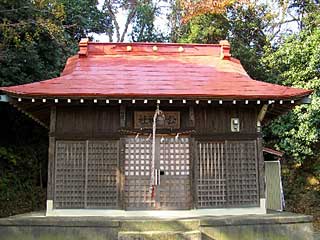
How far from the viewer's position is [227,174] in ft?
30.4

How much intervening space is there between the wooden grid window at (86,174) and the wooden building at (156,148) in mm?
24

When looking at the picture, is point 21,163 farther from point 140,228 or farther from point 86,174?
point 140,228

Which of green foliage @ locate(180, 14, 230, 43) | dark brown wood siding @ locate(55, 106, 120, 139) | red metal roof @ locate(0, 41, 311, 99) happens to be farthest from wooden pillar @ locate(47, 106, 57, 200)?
green foliage @ locate(180, 14, 230, 43)

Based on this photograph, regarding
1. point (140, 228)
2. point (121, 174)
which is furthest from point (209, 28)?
point (140, 228)

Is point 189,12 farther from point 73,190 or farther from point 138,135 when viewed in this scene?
point 73,190

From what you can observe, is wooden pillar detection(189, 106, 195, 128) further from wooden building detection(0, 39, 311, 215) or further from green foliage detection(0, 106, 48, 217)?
green foliage detection(0, 106, 48, 217)

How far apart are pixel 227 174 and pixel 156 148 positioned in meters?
1.88

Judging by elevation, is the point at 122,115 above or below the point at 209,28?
below

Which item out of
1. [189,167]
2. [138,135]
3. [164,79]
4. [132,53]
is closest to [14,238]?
[138,135]

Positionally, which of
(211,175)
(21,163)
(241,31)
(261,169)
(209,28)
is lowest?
(211,175)

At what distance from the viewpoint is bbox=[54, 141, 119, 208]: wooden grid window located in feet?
29.8

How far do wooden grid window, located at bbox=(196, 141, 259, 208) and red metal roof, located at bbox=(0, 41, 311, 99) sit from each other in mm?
1407

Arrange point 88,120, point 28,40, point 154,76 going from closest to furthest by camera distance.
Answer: point 88,120 < point 154,76 < point 28,40

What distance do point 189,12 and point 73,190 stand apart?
13759mm
